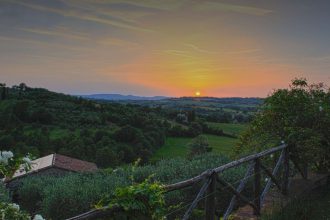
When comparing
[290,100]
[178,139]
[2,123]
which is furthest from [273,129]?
[178,139]

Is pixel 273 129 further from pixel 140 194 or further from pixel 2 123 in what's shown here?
pixel 2 123

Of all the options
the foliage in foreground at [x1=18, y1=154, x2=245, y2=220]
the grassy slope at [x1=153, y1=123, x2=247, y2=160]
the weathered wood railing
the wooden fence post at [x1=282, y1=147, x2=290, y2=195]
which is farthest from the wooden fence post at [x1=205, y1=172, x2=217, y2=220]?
the grassy slope at [x1=153, y1=123, x2=247, y2=160]

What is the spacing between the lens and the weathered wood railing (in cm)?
547

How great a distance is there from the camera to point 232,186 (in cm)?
759

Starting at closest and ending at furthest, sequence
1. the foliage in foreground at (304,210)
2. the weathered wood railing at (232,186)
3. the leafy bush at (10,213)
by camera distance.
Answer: the leafy bush at (10,213)
the weathered wood railing at (232,186)
the foliage in foreground at (304,210)

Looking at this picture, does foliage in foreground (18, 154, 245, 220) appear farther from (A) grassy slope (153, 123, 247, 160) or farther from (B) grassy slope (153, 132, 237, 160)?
(B) grassy slope (153, 132, 237, 160)

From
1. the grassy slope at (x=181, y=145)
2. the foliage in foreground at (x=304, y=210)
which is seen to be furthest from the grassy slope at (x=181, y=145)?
the foliage in foreground at (x=304, y=210)

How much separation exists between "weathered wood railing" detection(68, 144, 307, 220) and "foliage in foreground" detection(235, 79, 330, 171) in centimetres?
50

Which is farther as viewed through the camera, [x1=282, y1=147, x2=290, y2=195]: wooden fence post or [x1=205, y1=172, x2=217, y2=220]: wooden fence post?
[x1=282, y1=147, x2=290, y2=195]: wooden fence post

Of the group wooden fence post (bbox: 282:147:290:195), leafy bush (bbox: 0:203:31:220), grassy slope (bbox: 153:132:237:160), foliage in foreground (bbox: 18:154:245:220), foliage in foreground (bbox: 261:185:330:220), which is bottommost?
grassy slope (bbox: 153:132:237:160)

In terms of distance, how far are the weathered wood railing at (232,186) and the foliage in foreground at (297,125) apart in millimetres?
504

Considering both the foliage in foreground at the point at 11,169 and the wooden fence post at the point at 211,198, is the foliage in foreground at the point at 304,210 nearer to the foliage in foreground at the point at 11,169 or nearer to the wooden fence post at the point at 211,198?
the wooden fence post at the point at 211,198

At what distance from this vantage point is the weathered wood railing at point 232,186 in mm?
5466

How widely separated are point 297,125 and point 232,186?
14.7ft
